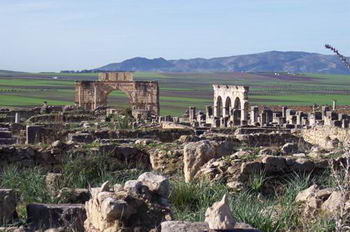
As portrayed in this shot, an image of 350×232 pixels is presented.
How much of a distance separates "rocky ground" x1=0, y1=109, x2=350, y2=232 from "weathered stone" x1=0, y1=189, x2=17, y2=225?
0.01 meters

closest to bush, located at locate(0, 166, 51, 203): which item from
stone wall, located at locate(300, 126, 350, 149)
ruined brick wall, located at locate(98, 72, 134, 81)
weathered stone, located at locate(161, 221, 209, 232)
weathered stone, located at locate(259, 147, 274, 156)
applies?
weathered stone, located at locate(161, 221, 209, 232)

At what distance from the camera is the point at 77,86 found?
60.2m

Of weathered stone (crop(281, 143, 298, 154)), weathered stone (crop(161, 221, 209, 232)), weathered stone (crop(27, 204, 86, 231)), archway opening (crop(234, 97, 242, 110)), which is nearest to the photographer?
weathered stone (crop(161, 221, 209, 232))

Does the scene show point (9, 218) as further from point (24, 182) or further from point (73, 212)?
point (24, 182)

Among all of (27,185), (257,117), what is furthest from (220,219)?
(257,117)

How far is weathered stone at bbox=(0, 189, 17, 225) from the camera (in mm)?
8953

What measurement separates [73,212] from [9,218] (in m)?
0.69

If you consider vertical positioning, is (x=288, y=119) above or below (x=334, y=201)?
below

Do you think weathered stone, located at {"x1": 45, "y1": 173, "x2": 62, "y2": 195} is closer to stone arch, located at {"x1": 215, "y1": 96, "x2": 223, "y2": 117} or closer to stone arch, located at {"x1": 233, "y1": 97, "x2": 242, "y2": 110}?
stone arch, located at {"x1": 233, "y1": 97, "x2": 242, "y2": 110}

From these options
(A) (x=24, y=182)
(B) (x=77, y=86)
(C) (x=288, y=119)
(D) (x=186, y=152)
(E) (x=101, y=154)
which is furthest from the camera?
(B) (x=77, y=86)

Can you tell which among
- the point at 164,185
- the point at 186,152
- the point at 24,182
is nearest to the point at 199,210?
the point at 164,185

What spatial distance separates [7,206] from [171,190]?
72.7 inches

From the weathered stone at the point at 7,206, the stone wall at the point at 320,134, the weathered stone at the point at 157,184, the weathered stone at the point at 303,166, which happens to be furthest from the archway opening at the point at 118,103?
the weathered stone at the point at 157,184

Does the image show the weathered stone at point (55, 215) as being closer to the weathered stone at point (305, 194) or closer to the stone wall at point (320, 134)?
the weathered stone at point (305, 194)
